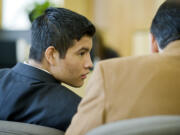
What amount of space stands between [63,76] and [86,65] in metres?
0.12

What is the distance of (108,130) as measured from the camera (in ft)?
2.56

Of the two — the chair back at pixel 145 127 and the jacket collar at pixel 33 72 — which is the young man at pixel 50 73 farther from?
the chair back at pixel 145 127

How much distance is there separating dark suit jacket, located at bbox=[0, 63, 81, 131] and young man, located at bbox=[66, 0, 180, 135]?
221mm

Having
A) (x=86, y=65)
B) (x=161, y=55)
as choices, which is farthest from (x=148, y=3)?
(x=161, y=55)

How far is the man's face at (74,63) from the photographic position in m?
1.48

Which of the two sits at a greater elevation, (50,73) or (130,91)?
(130,91)

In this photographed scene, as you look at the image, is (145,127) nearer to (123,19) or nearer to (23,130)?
(23,130)

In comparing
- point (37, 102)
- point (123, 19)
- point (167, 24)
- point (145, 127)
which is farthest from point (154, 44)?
point (123, 19)

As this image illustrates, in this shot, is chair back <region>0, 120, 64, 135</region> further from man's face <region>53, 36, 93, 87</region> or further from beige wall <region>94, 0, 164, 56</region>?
beige wall <region>94, 0, 164, 56</region>

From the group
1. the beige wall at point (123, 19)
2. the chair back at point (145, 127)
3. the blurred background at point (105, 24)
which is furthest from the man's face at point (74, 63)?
the beige wall at point (123, 19)

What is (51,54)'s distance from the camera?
147cm

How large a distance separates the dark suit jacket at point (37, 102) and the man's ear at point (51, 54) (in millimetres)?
129

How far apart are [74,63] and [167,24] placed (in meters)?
0.46

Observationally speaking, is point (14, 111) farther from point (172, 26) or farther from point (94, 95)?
point (172, 26)
